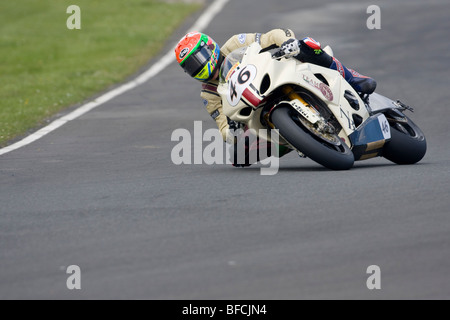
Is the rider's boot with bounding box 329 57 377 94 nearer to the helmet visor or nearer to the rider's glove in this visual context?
the rider's glove

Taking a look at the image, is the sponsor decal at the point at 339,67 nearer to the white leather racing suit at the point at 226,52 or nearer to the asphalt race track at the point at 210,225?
the white leather racing suit at the point at 226,52

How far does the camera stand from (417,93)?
50.0 ft

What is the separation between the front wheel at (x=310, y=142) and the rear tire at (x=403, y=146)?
2.82 ft

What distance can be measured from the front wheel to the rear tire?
0.86 meters

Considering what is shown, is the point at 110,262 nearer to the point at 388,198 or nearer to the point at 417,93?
the point at 388,198

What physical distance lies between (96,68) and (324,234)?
1409 cm

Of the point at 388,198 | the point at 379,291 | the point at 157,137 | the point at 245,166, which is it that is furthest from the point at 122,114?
the point at 379,291

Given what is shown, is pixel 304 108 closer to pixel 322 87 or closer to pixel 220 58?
pixel 322 87

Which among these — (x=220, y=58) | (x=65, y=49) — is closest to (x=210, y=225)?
(x=220, y=58)

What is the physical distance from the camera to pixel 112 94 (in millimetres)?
16922

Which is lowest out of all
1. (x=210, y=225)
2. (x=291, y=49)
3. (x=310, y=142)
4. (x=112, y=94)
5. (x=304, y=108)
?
(x=210, y=225)

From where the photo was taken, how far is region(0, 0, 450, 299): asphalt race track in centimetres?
553

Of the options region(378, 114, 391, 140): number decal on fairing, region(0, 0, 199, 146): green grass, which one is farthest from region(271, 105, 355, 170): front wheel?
region(0, 0, 199, 146): green grass

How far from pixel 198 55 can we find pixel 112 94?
7738 mm
